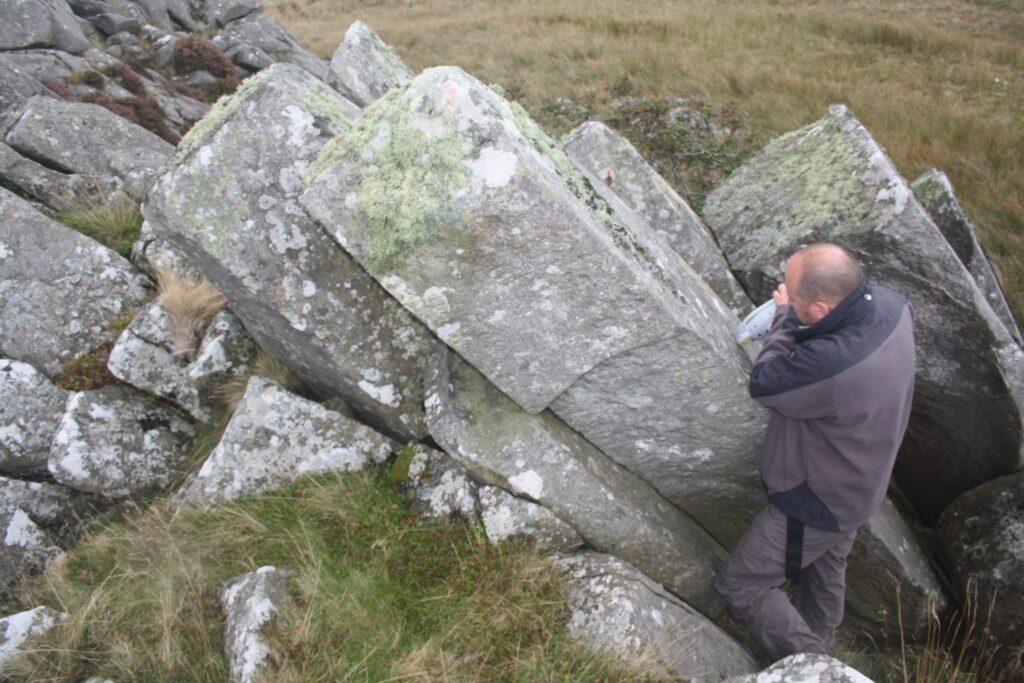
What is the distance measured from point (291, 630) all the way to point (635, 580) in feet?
7.13

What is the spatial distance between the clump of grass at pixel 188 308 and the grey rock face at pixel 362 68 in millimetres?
3612

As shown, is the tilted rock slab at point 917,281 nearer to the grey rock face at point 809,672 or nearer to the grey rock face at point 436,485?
the grey rock face at point 809,672

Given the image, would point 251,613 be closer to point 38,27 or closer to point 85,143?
point 85,143

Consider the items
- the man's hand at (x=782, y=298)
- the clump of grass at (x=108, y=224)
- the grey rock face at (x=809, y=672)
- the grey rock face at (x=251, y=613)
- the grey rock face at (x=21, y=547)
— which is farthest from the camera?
the clump of grass at (x=108, y=224)

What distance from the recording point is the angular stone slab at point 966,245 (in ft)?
19.9

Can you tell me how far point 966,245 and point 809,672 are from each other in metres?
4.88

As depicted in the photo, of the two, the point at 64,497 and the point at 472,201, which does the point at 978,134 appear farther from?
the point at 64,497

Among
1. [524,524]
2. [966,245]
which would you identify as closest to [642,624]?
[524,524]

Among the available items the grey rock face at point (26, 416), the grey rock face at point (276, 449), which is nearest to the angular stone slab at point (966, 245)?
the grey rock face at point (276, 449)

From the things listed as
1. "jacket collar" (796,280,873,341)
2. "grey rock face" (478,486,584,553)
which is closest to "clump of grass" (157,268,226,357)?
"grey rock face" (478,486,584,553)

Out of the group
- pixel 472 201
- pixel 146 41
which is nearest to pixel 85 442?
pixel 472 201

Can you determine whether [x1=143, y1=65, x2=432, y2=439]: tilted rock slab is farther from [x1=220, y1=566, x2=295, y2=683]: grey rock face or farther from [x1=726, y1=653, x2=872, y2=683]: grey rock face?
[x1=726, y1=653, x2=872, y2=683]: grey rock face

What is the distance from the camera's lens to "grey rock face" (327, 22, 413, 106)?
316 inches

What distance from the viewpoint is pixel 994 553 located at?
15.7ft
